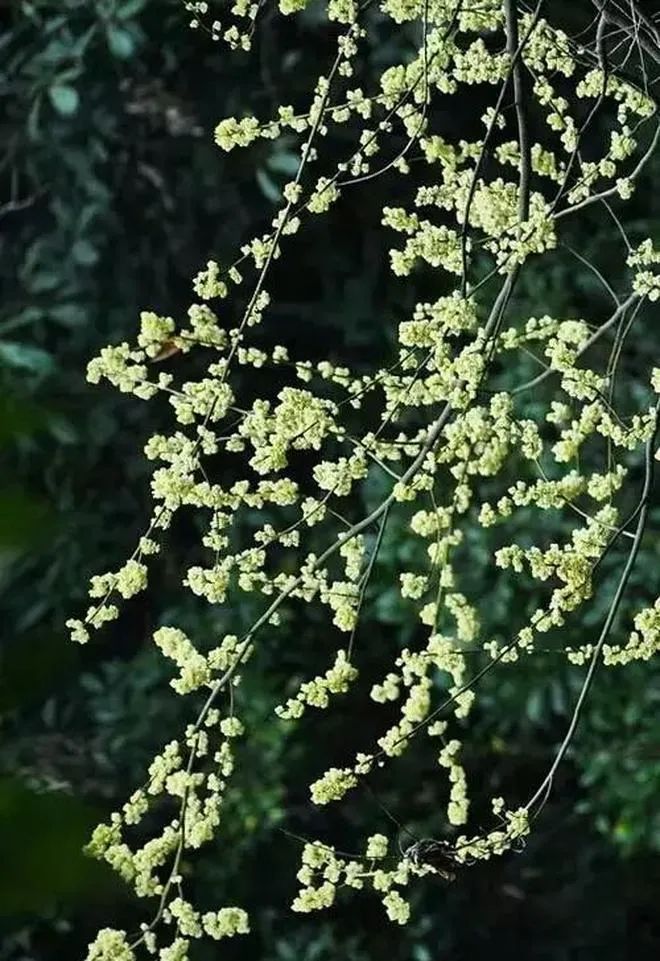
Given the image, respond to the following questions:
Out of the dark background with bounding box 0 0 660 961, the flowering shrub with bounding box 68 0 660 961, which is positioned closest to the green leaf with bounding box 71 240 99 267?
the dark background with bounding box 0 0 660 961

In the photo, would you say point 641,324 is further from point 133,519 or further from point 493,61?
point 493,61

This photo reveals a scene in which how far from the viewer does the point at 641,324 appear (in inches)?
56.2

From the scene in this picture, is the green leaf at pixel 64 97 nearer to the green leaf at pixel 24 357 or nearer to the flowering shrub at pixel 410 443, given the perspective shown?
the green leaf at pixel 24 357

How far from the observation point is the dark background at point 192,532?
1394 mm

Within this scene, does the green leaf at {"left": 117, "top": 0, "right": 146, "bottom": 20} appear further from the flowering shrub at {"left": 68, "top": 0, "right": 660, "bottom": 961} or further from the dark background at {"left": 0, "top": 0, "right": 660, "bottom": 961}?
the flowering shrub at {"left": 68, "top": 0, "right": 660, "bottom": 961}

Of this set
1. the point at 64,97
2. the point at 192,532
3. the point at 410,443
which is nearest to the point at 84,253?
the point at 64,97

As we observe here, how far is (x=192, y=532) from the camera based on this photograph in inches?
61.8

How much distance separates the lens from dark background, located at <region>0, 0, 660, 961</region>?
1.39m

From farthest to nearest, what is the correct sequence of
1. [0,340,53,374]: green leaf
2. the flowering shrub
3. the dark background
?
the dark background < [0,340,53,374]: green leaf < the flowering shrub

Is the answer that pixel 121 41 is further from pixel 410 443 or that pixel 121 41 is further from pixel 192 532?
pixel 410 443

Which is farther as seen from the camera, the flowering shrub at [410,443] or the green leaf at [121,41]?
the green leaf at [121,41]

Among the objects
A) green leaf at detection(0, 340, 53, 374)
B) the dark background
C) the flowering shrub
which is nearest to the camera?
the flowering shrub

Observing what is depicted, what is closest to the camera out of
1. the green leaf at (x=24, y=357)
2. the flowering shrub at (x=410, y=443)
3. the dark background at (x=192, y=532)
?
the flowering shrub at (x=410, y=443)

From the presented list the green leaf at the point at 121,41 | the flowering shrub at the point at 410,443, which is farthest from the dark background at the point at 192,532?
the flowering shrub at the point at 410,443
